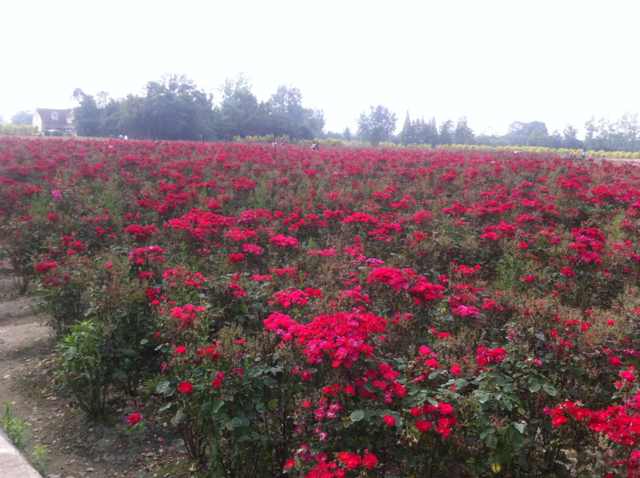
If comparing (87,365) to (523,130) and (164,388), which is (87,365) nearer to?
(164,388)

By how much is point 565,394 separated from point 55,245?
19.2ft

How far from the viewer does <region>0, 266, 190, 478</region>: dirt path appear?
355 cm

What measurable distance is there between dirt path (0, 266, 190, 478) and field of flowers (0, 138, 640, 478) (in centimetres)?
24

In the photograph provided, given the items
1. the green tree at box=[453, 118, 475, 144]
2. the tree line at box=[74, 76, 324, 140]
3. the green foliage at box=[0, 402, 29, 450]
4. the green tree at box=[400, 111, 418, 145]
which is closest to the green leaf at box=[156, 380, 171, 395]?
the green foliage at box=[0, 402, 29, 450]

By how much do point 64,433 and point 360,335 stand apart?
2.96 meters

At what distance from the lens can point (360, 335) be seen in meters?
2.56

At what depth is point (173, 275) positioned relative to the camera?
13.1 ft

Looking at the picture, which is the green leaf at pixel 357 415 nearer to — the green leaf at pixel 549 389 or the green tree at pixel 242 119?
the green leaf at pixel 549 389

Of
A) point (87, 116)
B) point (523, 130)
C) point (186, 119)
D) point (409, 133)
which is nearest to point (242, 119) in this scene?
point (186, 119)

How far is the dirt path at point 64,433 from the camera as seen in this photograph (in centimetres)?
355

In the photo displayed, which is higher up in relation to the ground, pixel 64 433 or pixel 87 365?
pixel 87 365

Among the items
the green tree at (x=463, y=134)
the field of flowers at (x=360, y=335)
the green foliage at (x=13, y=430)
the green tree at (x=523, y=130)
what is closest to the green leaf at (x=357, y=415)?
the field of flowers at (x=360, y=335)

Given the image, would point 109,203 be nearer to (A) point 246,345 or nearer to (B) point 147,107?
(A) point 246,345

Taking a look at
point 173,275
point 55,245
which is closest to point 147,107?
point 55,245
